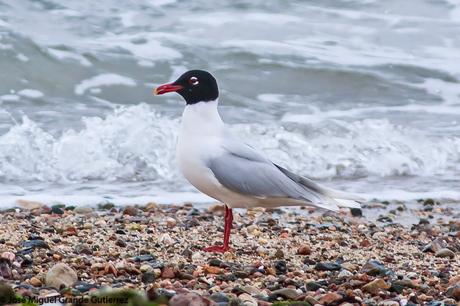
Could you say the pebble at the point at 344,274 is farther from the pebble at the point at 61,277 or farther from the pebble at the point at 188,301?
the pebble at the point at 188,301

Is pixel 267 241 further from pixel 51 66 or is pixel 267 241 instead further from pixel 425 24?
pixel 425 24

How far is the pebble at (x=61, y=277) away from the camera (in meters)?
4.34

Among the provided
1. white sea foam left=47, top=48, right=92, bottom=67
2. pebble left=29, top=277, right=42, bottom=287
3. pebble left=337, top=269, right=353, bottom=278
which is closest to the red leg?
pebble left=337, top=269, right=353, bottom=278

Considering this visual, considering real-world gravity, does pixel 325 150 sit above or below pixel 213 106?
below

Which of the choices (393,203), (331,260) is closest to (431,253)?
(331,260)

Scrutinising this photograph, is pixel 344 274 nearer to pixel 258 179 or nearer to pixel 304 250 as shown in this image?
pixel 304 250

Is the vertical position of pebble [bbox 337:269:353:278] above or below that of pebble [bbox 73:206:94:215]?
above

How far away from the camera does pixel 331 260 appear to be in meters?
5.57

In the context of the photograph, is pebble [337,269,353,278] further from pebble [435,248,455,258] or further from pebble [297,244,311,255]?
pebble [435,248,455,258]

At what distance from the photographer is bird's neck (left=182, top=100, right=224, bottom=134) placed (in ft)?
18.7

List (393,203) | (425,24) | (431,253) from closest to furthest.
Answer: (431,253) → (393,203) → (425,24)

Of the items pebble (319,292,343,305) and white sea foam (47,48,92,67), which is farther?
white sea foam (47,48,92,67)

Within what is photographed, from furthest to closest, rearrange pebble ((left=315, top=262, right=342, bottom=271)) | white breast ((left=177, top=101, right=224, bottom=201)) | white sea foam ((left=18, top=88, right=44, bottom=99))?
white sea foam ((left=18, top=88, right=44, bottom=99))
white breast ((left=177, top=101, right=224, bottom=201))
pebble ((left=315, top=262, right=342, bottom=271))

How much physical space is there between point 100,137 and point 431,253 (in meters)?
4.06
